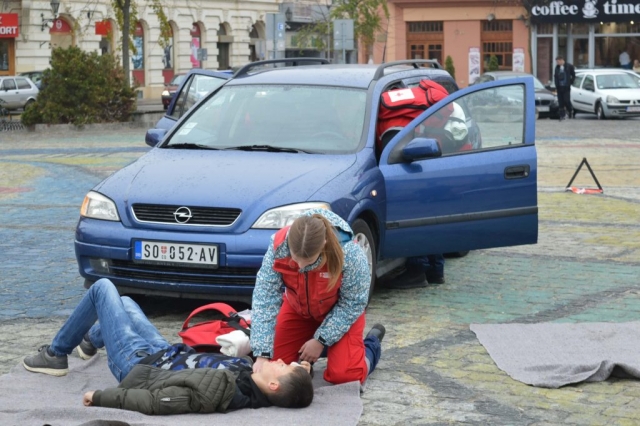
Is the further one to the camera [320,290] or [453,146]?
[453,146]

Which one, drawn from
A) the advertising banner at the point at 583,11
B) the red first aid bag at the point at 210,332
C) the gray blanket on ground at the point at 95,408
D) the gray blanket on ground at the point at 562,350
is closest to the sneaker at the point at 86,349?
the gray blanket on ground at the point at 95,408

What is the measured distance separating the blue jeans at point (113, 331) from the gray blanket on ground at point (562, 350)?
1940 mm

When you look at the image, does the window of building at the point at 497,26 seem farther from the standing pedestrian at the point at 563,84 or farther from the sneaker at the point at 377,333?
the sneaker at the point at 377,333

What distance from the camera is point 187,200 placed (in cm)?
768

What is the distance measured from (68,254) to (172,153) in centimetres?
239

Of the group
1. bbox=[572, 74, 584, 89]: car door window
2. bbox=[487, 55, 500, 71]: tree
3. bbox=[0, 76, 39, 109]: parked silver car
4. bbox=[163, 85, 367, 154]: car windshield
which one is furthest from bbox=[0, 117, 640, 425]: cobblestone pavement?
bbox=[487, 55, 500, 71]: tree

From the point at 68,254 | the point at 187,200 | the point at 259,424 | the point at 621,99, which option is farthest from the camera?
the point at 621,99

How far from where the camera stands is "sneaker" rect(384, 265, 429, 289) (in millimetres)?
9087

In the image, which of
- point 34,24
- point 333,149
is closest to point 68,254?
point 333,149

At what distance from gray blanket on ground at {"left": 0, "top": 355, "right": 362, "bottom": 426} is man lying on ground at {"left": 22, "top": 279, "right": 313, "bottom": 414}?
6 centimetres

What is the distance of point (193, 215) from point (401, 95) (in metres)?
2.15

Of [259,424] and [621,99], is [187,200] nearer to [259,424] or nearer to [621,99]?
[259,424]

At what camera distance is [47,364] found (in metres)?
6.34

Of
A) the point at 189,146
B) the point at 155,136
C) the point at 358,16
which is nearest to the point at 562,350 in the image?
the point at 189,146
